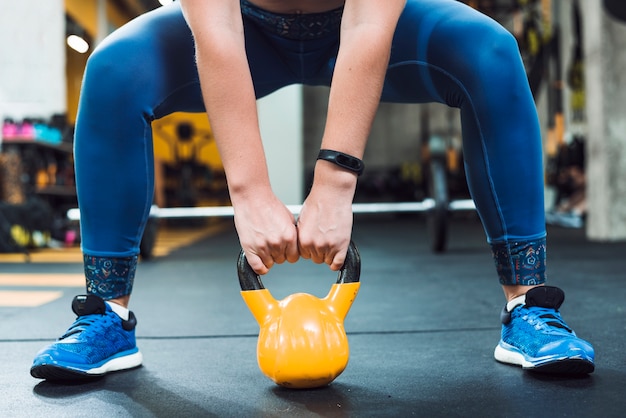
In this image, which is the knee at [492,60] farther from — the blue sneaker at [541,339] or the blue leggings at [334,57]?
the blue sneaker at [541,339]

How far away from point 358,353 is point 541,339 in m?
0.32

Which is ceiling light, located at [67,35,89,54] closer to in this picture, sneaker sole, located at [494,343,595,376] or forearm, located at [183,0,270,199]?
forearm, located at [183,0,270,199]

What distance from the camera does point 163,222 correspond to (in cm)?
867

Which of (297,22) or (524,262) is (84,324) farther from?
(524,262)

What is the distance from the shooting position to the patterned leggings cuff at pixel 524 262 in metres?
1.09

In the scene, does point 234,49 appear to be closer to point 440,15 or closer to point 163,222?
point 440,15

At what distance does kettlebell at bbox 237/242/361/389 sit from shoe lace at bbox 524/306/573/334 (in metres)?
0.32

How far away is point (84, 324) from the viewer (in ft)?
3.54

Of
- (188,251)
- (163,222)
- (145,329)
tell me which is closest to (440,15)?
(145,329)

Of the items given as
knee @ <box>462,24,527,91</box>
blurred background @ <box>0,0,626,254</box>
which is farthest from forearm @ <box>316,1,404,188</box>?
blurred background @ <box>0,0,626,254</box>

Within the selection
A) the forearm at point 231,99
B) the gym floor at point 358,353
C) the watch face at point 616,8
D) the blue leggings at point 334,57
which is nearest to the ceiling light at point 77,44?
the gym floor at point 358,353

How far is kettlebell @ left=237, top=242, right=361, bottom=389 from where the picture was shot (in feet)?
2.88

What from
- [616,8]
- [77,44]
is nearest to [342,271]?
[616,8]

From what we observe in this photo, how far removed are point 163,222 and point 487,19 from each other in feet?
26.0
